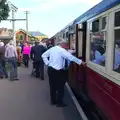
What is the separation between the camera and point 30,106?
10164 mm

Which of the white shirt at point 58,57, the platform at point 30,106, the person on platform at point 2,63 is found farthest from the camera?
the person on platform at point 2,63

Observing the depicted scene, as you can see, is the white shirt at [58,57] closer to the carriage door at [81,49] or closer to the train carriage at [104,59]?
the carriage door at [81,49]

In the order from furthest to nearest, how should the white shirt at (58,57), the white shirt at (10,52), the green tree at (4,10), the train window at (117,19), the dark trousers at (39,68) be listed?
the green tree at (4,10) → the dark trousers at (39,68) → the white shirt at (10,52) → the white shirt at (58,57) → the train window at (117,19)

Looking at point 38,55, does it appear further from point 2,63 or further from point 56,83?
point 56,83

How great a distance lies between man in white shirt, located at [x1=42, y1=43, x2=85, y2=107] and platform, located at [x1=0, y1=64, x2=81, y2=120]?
282mm

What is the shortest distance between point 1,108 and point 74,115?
78.9 inches

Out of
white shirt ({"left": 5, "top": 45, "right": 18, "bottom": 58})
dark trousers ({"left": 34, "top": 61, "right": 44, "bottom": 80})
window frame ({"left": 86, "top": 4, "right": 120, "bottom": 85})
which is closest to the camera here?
window frame ({"left": 86, "top": 4, "right": 120, "bottom": 85})

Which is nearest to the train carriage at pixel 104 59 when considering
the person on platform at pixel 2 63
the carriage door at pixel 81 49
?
the carriage door at pixel 81 49

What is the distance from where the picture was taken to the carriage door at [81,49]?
9472 millimetres

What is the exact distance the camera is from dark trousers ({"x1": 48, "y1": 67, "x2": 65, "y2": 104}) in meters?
9.93

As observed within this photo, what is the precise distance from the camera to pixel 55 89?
33.4ft

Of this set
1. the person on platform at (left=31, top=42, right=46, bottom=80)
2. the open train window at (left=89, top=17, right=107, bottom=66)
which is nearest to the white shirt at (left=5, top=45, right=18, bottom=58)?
the person on platform at (left=31, top=42, right=46, bottom=80)

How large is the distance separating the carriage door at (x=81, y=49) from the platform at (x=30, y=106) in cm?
72

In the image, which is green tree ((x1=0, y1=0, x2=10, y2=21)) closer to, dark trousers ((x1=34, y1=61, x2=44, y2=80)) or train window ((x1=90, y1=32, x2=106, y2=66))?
dark trousers ((x1=34, y1=61, x2=44, y2=80))
